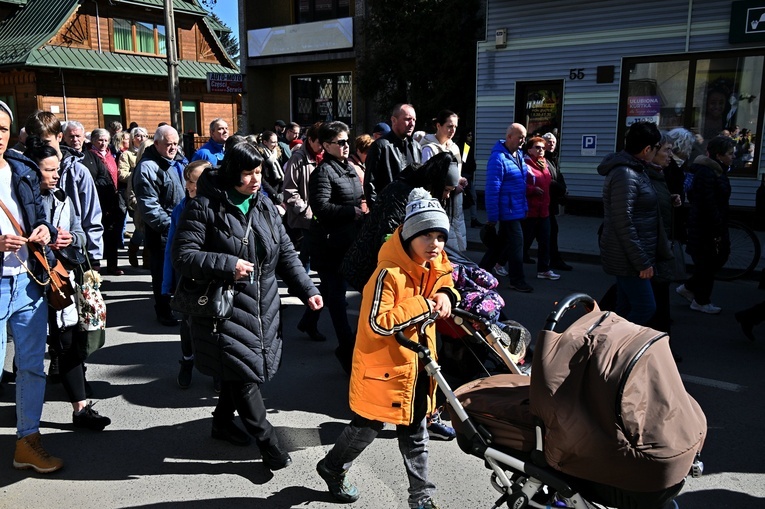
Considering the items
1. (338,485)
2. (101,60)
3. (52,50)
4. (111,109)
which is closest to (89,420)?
(338,485)

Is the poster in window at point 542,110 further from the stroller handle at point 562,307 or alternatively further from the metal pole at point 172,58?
the stroller handle at point 562,307

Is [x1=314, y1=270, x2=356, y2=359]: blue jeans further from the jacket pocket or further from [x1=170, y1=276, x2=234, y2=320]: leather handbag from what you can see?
the jacket pocket

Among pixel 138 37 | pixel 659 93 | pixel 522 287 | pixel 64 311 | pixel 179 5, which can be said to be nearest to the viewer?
pixel 64 311

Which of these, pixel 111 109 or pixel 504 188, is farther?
pixel 111 109

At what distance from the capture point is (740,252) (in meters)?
8.97

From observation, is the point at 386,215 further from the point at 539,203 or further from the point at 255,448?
the point at 539,203

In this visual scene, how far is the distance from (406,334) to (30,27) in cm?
2964

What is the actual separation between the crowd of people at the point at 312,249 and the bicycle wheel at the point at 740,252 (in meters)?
1.83

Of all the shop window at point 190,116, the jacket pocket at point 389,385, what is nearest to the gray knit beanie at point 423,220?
the jacket pocket at point 389,385

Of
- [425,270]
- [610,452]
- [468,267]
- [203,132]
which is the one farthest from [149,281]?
[203,132]

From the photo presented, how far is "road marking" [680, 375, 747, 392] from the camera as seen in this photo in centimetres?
496

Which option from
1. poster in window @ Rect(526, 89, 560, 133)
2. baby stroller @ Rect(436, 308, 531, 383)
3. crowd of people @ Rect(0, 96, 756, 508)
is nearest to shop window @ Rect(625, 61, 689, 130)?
poster in window @ Rect(526, 89, 560, 133)

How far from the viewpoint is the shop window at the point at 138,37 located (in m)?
28.1

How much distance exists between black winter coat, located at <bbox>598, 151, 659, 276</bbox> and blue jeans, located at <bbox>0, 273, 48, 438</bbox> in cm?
399
